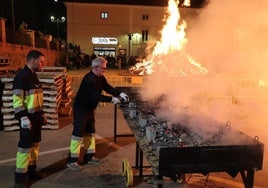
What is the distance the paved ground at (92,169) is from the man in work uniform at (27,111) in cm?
42

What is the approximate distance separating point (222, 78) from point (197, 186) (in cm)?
679

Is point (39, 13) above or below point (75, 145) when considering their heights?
above

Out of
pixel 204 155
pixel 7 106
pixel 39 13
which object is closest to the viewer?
pixel 204 155

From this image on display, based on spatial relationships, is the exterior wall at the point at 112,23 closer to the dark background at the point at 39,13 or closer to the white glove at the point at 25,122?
the dark background at the point at 39,13

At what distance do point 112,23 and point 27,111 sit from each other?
42.9 m

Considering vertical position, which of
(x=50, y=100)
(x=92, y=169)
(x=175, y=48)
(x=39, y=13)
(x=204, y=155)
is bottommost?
(x=92, y=169)

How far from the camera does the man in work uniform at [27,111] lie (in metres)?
5.29

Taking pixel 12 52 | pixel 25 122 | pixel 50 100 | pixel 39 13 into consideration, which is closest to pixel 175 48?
pixel 50 100

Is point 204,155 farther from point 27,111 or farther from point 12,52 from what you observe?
point 12,52

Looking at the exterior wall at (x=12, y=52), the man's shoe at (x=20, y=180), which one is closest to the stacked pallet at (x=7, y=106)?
the man's shoe at (x=20, y=180)

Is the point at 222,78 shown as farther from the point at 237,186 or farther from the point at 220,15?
the point at 237,186

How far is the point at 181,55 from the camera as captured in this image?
1393cm

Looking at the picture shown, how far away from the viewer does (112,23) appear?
47.2m

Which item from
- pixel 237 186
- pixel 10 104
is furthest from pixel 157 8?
pixel 237 186
